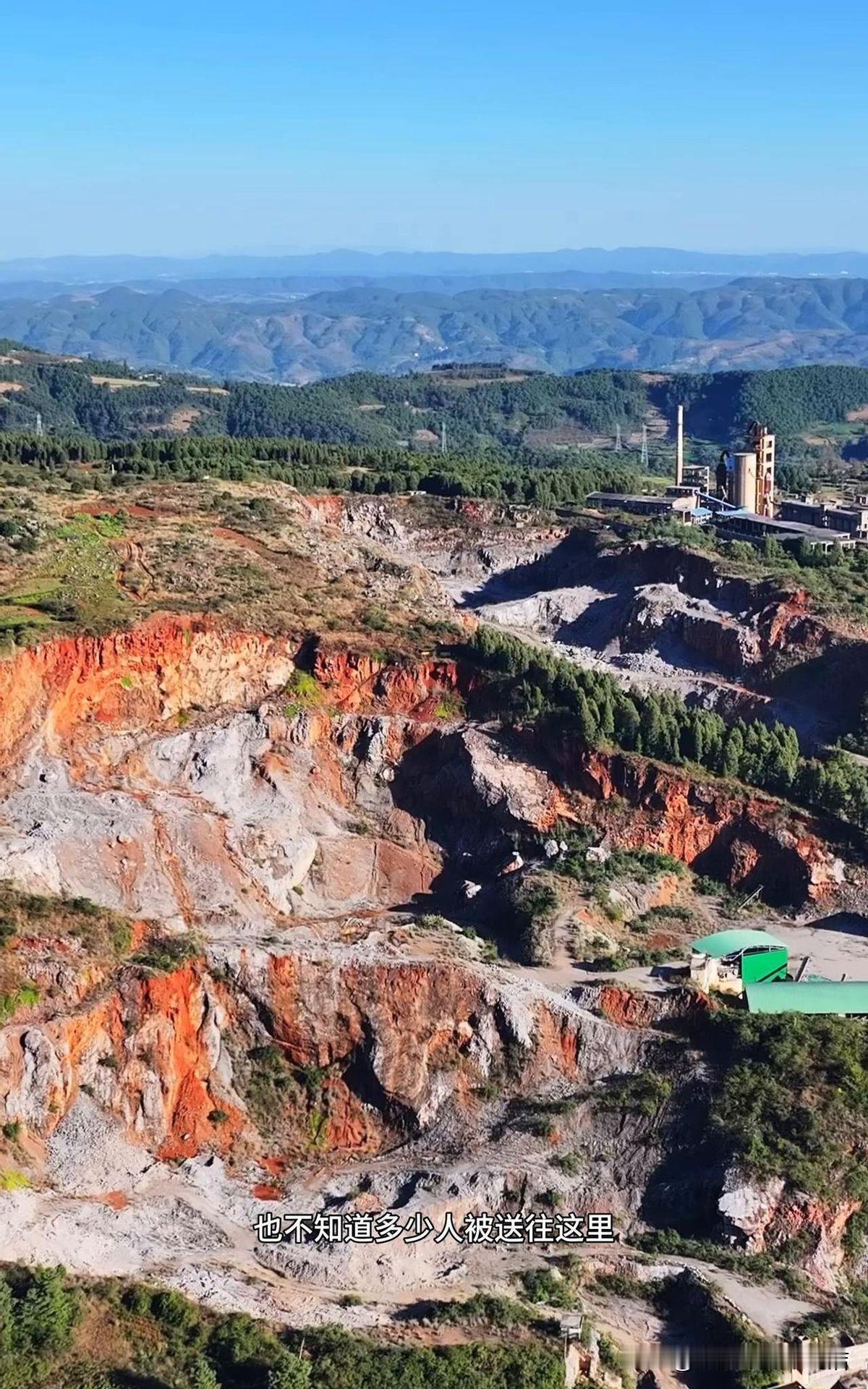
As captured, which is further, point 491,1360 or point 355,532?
point 355,532

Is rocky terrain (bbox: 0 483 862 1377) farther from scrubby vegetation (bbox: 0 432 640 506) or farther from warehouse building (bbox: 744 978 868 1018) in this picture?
scrubby vegetation (bbox: 0 432 640 506)

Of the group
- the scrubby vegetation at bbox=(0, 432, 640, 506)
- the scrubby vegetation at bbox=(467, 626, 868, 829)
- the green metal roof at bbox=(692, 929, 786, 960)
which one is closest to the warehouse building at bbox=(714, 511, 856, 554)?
the scrubby vegetation at bbox=(0, 432, 640, 506)

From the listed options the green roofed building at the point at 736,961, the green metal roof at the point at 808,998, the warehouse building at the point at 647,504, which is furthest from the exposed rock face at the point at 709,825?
the warehouse building at the point at 647,504

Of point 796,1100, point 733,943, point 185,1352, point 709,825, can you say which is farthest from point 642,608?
point 185,1352

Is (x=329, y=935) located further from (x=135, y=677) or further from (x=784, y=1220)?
(x=784, y=1220)

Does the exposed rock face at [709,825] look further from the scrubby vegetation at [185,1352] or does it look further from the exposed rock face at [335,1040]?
the scrubby vegetation at [185,1352]

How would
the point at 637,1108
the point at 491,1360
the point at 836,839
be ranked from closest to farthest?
the point at 491,1360, the point at 637,1108, the point at 836,839

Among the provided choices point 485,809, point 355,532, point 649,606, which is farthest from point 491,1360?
point 355,532

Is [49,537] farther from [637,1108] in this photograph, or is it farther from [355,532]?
[637,1108]

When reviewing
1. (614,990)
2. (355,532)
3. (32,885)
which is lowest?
(614,990)
